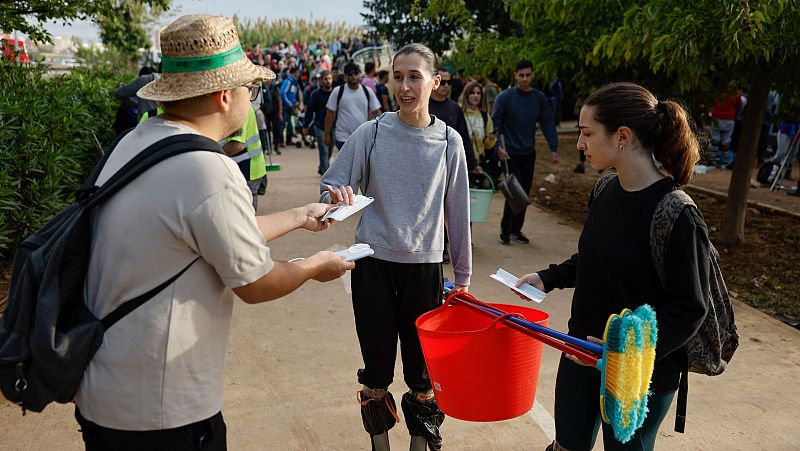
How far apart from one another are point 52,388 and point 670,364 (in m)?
1.97

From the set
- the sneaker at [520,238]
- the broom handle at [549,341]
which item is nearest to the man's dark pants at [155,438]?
the broom handle at [549,341]

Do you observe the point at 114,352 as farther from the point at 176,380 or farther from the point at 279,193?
the point at 279,193

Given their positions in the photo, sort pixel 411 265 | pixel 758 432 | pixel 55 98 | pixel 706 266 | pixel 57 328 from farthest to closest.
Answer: pixel 55 98, pixel 758 432, pixel 411 265, pixel 706 266, pixel 57 328

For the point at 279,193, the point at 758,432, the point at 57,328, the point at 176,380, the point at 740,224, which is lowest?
the point at 279,193

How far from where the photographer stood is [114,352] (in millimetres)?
1974

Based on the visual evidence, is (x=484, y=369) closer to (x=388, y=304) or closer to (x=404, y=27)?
(x=388, y=304)

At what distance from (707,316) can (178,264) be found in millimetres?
1760

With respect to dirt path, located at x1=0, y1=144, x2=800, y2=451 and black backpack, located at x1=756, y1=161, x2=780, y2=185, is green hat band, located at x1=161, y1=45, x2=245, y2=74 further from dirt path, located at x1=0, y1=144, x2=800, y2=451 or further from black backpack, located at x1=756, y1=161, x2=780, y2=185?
black backpack, located at x1=756, y1=161, x2=780, y2=185

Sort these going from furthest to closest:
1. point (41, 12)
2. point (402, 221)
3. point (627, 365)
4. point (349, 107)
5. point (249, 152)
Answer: point (349, 107) < point (41, 12) < point (249, 152) < point (402, 221) < point (627, 365)

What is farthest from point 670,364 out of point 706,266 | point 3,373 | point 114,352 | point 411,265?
point 3,373

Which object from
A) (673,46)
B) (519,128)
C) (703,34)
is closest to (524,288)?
(673,46)

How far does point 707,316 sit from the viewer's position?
2551 millimetres

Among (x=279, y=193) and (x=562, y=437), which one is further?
(x=279, y=193)

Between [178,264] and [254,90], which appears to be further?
[254,90]
